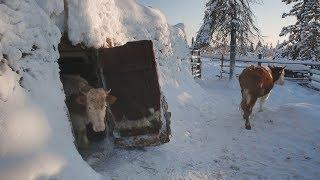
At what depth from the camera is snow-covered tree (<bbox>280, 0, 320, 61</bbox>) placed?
24.3 m

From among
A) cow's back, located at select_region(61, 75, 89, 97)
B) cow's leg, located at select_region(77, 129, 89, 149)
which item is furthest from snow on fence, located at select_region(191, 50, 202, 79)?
cow's leg, located at select_region(77, 129, 89, 149)

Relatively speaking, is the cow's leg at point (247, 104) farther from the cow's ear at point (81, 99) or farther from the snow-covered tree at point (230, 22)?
the snow-covered tree at point (230, 22)

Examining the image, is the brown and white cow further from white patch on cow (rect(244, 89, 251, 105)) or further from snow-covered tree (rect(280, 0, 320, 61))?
snow-covered tree (rect(280, 0, 320, 61))

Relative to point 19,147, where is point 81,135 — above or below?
below

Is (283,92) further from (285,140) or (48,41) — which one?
(48,41)

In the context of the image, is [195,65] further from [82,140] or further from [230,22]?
[82,140]

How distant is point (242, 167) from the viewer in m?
7.05

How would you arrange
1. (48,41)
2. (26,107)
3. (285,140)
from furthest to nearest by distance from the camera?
1. (285,140)
2. (48,41)
3. (26,107)

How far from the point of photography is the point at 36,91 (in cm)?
446

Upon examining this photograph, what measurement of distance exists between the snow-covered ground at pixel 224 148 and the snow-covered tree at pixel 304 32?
13.9 m

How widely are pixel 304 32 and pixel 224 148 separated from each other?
63.0 feet

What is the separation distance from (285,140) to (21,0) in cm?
671

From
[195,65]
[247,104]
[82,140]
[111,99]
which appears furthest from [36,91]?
[195,65]

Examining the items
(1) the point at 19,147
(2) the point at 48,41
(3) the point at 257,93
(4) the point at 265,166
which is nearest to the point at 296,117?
(3) the point at 257,93
